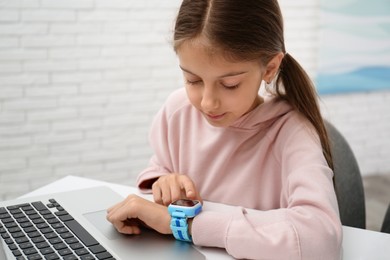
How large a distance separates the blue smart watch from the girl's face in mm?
184

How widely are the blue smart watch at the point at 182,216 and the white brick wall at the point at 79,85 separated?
1.47 m

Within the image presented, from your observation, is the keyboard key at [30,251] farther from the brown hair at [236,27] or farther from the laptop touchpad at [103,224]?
the brown hair at [236,27]

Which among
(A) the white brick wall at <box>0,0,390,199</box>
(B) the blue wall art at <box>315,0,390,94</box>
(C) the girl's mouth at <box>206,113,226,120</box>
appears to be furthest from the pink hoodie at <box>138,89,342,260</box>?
(B) the blue wall art at <box>315,0,390,94</box>

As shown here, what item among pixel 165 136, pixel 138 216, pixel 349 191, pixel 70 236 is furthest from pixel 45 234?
pixel 349 191

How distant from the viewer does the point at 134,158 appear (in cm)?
266

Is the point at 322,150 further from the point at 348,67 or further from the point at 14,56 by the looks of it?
the point at 348,67

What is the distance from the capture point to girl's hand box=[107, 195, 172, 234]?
834 millimetres

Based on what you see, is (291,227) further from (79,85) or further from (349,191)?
(79,85)

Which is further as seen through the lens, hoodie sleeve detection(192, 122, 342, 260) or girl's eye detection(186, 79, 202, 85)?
girl's eye detection(186, 79, 202, 85)

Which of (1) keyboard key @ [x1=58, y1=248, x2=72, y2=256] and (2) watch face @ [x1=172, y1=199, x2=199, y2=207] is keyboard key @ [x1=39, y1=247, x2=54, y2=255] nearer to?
(1) keyboard key @ [x1=58, y1=248, x2=72, y2=256]

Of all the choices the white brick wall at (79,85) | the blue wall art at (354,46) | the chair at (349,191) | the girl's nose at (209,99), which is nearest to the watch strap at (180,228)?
the girl's nose at (209,99)

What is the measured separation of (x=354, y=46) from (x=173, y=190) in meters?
2.54

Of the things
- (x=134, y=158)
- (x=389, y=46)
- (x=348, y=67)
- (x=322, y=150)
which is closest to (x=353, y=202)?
(x=322, y=150)

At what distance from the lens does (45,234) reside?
816 millimetres
